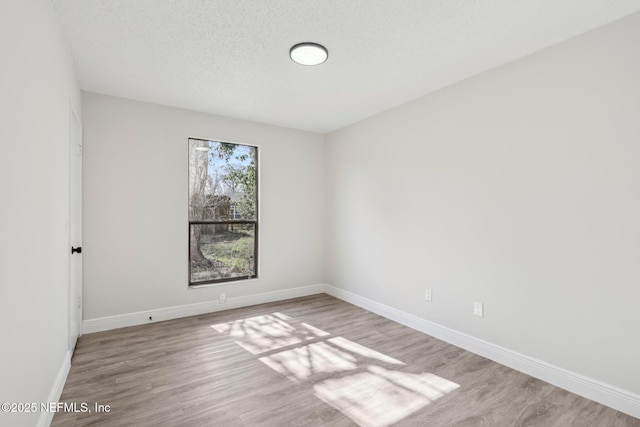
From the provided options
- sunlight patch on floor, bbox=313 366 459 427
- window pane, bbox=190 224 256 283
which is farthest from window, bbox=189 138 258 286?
sunlight patch on floor, bbox=313 366 459 427

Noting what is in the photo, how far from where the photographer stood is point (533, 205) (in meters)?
2.52

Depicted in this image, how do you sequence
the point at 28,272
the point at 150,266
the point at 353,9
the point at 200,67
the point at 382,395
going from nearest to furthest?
the point at 28,272
the point at 353,9
the point at 382,395
the point at 200,67
the point at 150,266

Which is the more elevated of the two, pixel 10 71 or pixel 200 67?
pixel 200 67

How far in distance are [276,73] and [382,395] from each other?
2845mm

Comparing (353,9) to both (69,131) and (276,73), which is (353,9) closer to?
(276,73)

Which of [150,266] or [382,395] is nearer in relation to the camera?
[382,395]

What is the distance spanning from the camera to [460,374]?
2518mm

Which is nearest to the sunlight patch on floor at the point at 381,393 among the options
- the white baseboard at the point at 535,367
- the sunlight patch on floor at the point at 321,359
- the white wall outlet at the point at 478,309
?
the sunlight patch on floor at the point at 321,359

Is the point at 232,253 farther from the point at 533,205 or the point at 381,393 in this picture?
the point at 533,205

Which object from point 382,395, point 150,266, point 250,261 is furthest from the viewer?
point 250,261

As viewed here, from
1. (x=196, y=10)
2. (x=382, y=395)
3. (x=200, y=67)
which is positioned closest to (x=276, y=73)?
(x=200, y=67)

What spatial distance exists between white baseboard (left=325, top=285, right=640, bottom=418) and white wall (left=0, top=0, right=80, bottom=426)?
10.4ft

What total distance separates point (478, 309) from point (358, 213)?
1.96 metres

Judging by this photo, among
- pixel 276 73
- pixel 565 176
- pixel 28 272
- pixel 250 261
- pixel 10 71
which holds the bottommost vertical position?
pixel 250 261
